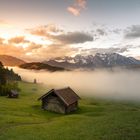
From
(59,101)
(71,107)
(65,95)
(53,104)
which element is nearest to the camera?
(59,101)

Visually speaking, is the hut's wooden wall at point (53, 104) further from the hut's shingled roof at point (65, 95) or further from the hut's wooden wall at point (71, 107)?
the hut's wooden wall at point (71, 107)

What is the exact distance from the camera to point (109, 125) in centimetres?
4638

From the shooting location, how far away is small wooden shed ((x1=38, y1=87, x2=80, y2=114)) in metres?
75.4

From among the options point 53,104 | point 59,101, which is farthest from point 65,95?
point 53,104

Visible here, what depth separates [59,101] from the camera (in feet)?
252

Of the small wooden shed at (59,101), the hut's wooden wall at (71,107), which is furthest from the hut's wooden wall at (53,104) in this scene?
the hut's wooden wall at (71,107)

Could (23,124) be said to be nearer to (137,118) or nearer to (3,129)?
(3,129)

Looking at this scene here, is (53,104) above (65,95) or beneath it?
beneath

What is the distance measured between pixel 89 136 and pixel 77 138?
195 centimetres

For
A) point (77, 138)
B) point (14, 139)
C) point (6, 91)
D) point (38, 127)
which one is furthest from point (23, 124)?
point (6, 91)

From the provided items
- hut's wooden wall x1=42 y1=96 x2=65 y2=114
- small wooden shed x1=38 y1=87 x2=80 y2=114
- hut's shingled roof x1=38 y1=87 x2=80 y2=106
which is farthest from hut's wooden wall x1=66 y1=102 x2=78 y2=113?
hut's wooden wall x1=42 y1=96 x2=65 y2=114

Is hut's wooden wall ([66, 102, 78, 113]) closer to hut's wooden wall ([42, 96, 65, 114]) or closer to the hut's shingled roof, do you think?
the hut's shingled roof

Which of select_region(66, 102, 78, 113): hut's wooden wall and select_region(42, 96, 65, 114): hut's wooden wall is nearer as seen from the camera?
select_region(42, 96, 65, 114): hut's wooden wall

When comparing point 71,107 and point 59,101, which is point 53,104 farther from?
point 71,107
